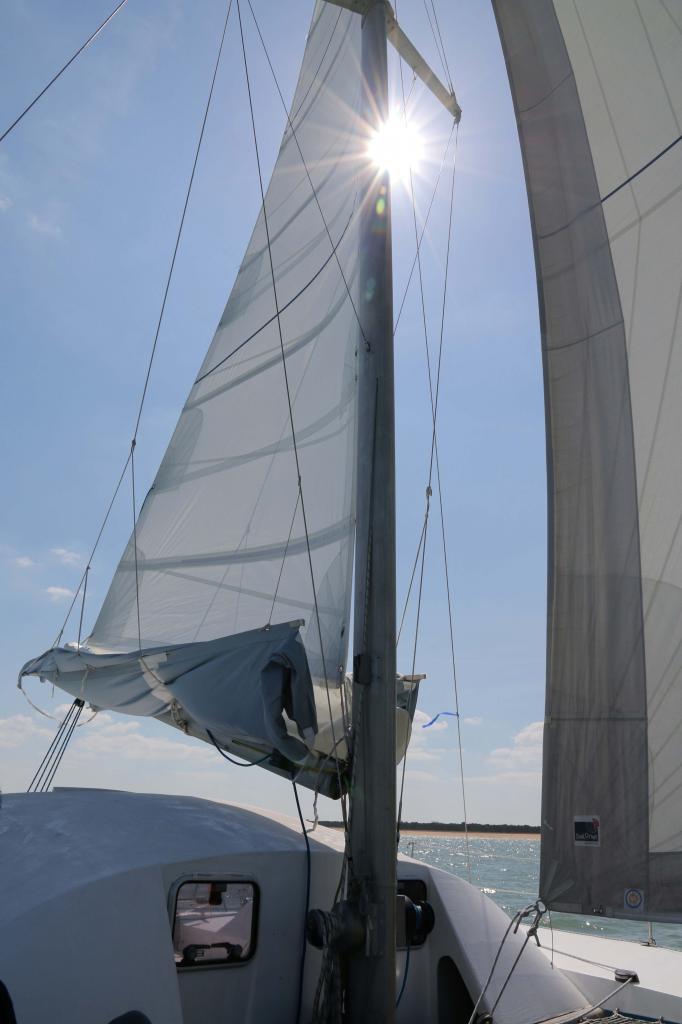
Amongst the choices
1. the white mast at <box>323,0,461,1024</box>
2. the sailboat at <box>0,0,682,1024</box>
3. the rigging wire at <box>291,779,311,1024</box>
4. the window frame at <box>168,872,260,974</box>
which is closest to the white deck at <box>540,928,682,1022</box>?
the sailboat at <box>0,0,682,1024</box>

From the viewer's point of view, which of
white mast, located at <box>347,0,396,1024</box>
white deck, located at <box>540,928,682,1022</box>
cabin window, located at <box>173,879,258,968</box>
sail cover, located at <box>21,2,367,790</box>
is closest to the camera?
white mast, located at <box>347,0,396,1024</box>

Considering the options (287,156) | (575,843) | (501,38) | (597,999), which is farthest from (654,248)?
(287,156)

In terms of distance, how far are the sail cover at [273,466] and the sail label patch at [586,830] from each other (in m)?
1.32

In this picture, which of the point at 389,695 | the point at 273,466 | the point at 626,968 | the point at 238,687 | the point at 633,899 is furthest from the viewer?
the point at 273,466

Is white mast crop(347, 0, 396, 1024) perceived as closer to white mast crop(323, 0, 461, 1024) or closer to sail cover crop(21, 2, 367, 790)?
white mast crop(323, 0, 461, 1024)

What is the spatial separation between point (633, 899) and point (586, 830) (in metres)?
0.25

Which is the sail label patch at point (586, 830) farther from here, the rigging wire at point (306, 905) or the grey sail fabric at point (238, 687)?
the rigging wire at point (306, 905)

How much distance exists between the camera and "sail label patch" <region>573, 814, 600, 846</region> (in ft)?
9.02

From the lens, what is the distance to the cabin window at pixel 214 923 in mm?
3445

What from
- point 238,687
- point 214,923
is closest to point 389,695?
point 238,687

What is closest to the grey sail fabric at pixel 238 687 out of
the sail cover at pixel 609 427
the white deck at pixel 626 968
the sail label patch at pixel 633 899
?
the sail cover at pixel 609 427

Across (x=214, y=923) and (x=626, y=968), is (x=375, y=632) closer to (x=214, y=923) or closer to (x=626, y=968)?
(x=214, y=923)

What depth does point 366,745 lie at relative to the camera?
3342 mm

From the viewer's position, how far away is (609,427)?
10.4ft
